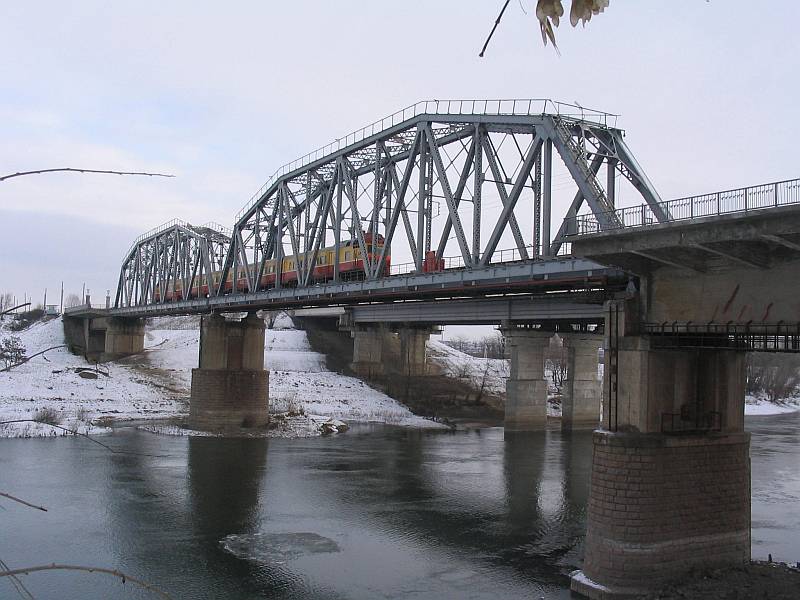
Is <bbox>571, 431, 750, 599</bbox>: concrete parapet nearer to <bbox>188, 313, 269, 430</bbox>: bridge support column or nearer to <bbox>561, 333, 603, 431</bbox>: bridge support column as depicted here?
<bbox>561, 333, 603, 431</bbox>: bridge support column

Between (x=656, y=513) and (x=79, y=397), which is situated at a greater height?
(x=656, y=513)

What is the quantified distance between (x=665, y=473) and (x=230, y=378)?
40149mm

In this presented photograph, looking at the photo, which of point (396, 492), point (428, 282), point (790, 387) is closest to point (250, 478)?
point (396, 492)

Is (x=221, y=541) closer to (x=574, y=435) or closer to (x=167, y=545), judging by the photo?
(x=167, y=545)

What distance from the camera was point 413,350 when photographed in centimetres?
8150

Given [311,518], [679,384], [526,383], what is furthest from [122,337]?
[679,384]

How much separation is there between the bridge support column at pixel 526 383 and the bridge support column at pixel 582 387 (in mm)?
1944

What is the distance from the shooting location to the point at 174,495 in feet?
100

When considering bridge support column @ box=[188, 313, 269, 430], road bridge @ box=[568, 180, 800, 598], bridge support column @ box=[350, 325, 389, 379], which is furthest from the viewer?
bridge support column @ box=[350, 325, 389, 379]

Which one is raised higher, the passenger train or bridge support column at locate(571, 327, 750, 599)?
the passenger train

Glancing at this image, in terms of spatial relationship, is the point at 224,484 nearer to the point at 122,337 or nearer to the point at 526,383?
the point at 526,383

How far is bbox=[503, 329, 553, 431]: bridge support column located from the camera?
58344 millimetres

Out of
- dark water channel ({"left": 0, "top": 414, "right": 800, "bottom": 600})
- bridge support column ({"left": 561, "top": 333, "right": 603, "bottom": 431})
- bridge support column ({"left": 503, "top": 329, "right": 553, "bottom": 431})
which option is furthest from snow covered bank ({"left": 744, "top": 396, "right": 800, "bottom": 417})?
dark water channel ({"left": 0, "top": 414, "right": 800, "bottom": 600})

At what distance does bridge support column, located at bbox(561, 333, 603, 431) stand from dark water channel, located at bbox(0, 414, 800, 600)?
14.8m
